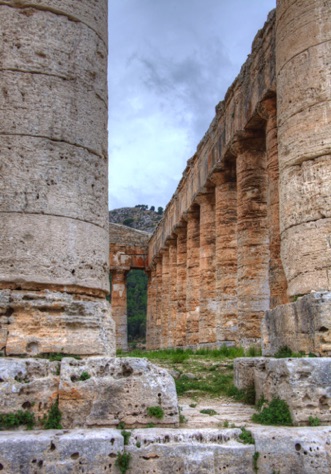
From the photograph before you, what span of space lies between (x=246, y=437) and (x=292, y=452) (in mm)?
399

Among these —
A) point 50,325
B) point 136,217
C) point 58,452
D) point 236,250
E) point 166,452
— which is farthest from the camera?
point 136,217

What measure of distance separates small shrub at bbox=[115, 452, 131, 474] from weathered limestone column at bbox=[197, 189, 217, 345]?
46.4 ft

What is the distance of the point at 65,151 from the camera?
248 inches

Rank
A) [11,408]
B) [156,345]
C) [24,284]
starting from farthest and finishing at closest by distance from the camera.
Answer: [156,345]
[24,284]
[11,408]

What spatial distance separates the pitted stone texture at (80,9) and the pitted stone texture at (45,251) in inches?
99.6

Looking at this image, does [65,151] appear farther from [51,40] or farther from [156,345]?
[156,345]

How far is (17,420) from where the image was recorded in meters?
4.79


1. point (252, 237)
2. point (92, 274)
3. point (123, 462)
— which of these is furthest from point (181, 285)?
point (123, 462)

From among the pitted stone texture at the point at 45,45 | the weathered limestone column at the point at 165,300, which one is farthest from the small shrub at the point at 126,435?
the weathered limestone column at the point at 165,300

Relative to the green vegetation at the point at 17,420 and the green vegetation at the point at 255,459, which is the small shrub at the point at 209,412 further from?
the green vegetation at the point at 17,420

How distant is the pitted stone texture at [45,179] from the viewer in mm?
6008

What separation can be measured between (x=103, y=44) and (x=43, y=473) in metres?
5.19

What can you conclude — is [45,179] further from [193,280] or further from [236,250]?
[193,280]

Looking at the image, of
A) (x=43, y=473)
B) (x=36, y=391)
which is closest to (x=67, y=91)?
(x=36, y=391)
